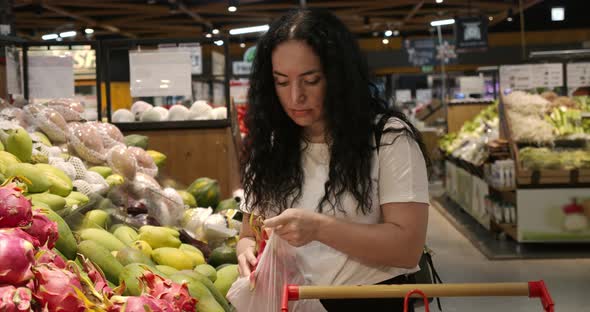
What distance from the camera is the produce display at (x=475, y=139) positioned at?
10062mm

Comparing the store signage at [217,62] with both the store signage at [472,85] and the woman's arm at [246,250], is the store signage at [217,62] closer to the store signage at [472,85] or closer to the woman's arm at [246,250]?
the woman's arm at [246,250]

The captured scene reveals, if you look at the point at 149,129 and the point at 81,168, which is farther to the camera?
the point at 149,129

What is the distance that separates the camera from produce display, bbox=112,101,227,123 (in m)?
6.00

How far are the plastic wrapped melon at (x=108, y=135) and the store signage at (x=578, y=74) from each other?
646 cm

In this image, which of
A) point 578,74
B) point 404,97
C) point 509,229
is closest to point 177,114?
point 509,229

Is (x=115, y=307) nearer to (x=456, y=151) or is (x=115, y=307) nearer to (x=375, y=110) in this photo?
(x=375, y=110)

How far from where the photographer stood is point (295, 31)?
1933mm

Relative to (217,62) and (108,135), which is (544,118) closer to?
(217,62)

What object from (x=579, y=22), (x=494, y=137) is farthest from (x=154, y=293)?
(x=579, y=22)

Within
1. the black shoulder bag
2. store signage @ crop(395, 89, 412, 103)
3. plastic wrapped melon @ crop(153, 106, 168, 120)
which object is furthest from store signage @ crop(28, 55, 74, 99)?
store signage @ crop(395, 89, 412, 103)

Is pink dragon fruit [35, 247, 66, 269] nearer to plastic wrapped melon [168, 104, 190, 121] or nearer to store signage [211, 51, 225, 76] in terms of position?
plastic wrapped melon [168, 104, 190, 121]

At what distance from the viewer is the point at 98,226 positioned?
10.6ft

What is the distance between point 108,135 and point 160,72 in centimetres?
139

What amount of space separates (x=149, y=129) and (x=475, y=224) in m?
5.67
